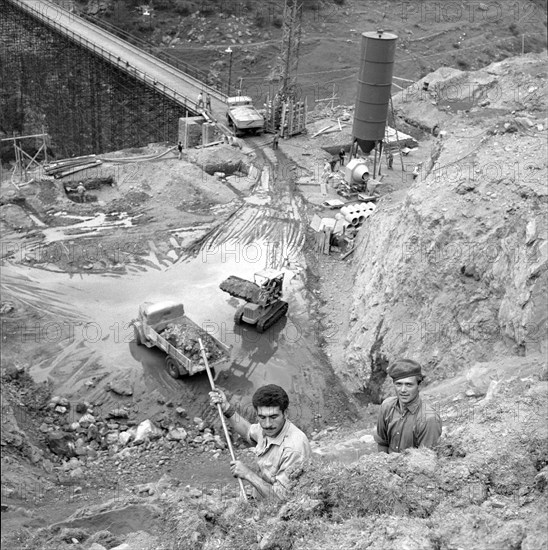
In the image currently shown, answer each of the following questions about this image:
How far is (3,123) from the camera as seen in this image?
53.8m

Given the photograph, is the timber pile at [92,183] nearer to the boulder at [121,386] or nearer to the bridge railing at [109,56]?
the bridge railing at [109,56]

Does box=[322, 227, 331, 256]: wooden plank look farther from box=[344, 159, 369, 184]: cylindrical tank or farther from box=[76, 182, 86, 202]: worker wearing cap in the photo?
box=[76, 182, 86, 202]: worker wearing cap

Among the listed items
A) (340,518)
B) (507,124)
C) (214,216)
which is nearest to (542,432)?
(340,518)

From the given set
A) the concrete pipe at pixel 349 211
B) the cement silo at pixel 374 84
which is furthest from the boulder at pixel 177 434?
the cement silo at pixel 374 84

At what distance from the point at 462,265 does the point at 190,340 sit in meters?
6.26

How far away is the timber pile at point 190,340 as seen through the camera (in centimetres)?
1719

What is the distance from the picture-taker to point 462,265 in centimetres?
1686

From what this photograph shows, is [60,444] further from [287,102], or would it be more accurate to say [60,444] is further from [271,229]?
[287,102]

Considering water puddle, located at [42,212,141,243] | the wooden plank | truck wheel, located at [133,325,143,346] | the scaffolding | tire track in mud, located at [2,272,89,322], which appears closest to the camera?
truck wheel, located at [133,325,143,346]

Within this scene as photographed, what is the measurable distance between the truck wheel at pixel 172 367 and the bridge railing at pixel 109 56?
21.0 m

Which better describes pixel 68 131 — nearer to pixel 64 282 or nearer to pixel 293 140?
pixel 293 140

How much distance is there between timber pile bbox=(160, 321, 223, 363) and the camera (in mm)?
17188

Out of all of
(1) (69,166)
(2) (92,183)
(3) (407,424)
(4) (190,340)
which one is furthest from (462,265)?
(1) (69,166)

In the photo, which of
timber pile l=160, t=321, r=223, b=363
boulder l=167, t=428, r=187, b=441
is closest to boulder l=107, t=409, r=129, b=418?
boulder l=167, t=428, r=187, b=441
